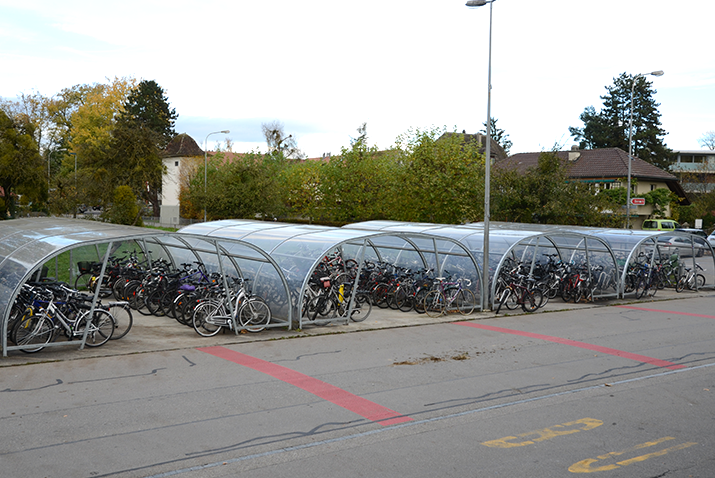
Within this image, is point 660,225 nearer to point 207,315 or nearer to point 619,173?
point 619,173

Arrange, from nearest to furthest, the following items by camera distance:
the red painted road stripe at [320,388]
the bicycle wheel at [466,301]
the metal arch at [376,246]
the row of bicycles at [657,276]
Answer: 1. the red painted road stripe at [320,388]
2. the metal arch at [376,246]
3. the bicycle wheel at [466,301]
4. the row of bicycles at [657,276]

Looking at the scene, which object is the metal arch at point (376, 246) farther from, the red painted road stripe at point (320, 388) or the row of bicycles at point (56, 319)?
the row of bicycles at point (56, 319)

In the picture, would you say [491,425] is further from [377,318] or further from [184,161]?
[184,161]

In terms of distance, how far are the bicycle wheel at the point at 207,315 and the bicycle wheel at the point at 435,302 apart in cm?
489

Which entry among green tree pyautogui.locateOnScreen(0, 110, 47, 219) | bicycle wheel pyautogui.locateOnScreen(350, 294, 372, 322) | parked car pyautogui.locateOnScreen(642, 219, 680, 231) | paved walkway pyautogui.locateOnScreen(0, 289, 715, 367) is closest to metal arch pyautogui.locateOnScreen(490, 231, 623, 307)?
paved walkway pyautogui.locateOnScreen(0, 289, 715, 367)

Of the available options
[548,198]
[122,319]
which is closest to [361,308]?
[122,319]

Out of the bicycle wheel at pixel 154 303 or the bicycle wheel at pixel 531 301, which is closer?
the bicycle wheel at pixel 154 303

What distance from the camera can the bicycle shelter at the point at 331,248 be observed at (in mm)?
11946

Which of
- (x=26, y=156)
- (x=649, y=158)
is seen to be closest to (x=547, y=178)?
(x=26, y=156)

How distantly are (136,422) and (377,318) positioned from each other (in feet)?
24.5

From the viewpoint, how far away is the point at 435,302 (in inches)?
540

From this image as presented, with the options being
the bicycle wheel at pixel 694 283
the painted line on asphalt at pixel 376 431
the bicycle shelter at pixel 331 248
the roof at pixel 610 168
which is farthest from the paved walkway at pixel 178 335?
the roof at pixel 610 168

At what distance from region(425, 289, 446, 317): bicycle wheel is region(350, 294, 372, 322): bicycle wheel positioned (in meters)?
1.42

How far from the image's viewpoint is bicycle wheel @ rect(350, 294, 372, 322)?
12812 millimetres
